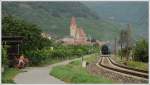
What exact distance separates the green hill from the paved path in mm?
608

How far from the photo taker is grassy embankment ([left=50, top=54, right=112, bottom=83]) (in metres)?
11.4

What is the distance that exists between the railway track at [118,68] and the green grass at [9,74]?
4.35 feet

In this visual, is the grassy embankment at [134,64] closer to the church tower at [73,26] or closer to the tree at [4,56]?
the church tower at [73,26]

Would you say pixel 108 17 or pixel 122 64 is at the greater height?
pixel 108 17

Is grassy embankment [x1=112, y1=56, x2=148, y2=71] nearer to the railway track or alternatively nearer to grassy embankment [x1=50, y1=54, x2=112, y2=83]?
the railway track

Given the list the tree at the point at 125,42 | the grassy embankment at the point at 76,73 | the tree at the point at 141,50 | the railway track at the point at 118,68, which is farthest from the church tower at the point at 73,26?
the tree at the point at 141,50

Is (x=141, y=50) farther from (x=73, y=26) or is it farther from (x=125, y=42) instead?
(x=73, y=26)

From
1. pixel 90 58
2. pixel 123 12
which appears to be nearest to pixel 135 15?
pixel 123 12

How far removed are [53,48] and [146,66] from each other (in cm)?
164

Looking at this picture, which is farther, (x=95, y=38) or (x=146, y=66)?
(x=95, y=38)

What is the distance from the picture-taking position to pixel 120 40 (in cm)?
1234

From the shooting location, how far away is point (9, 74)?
39.2 ft

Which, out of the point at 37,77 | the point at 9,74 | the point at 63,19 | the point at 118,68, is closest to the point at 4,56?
the point at 9,74

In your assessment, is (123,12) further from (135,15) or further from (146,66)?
(146,66)
